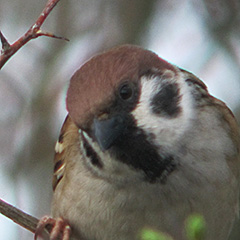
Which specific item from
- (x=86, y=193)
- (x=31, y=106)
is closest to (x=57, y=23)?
(x=31, y=106)

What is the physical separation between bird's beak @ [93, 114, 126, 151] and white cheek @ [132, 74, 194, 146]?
0.28ft

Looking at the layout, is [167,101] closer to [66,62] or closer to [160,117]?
[160,117]

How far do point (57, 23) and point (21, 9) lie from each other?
421 mm

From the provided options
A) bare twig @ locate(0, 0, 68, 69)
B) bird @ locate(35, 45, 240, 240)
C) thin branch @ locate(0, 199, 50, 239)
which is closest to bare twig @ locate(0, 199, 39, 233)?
thin branch @ locate(0, 199, 50, 239)

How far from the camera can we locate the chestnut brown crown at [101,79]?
2.76 m

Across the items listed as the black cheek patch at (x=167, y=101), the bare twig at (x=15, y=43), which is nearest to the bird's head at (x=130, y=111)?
the black cheek patch at (x=167, y=101)

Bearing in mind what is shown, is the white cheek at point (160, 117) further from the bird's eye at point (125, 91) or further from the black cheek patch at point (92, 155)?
the black cheek patch at point (92, 155)

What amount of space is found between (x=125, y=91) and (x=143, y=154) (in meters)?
0.30

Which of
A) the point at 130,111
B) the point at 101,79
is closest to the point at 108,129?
the point at 130,111

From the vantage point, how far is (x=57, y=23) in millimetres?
4719

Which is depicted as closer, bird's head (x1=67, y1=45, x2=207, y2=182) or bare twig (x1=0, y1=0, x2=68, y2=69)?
bare twig (x1=0, y1=0, x2=68, y2=69)

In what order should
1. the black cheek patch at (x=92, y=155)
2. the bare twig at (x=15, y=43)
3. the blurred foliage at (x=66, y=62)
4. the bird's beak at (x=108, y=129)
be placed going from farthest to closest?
the blurred foliage at (x=66, y=62), the black cheek patch at (x=92, y=155), the bird's beak at (x=108, y=129), the bare twig at (x=15, y=43)

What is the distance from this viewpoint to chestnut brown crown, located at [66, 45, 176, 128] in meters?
2.76

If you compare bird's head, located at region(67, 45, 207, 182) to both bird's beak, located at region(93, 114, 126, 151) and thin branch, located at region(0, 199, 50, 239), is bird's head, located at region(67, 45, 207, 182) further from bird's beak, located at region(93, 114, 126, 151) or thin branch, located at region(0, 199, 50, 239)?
thin branch, located at region(0, 199, 50, 239)
